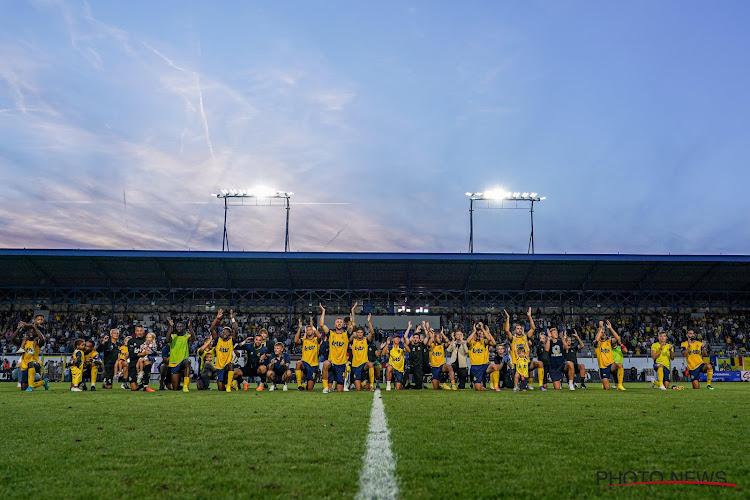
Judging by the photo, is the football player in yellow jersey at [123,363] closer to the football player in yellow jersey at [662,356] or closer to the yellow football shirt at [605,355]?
the yellow football shirt at [605,355]

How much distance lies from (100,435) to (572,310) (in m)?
41.8

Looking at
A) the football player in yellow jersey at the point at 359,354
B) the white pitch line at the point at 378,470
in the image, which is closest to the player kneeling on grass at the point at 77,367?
the football player in yellow jersey at the point at 359,354

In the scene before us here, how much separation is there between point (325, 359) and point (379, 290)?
2492 centimetres

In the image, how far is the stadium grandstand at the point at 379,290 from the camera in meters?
39.1

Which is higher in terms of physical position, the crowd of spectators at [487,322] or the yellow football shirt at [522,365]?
the crowd of spectators at [487,322]

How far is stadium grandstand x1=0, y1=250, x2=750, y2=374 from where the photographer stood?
39094 mm

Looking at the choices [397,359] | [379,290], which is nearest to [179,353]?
[397,359]

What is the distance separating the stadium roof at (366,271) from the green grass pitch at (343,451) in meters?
29.6

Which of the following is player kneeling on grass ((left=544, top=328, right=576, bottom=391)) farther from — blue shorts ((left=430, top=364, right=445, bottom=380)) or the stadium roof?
the stadium roof

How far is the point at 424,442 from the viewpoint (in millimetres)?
6148

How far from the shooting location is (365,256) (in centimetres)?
3862

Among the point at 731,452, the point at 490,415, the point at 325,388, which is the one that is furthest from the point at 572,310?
the point at 731,452

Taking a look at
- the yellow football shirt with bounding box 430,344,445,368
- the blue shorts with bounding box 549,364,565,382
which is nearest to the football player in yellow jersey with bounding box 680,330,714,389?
the blue shorts with bounding box 549,364,565,382

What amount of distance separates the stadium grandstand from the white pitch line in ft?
106
